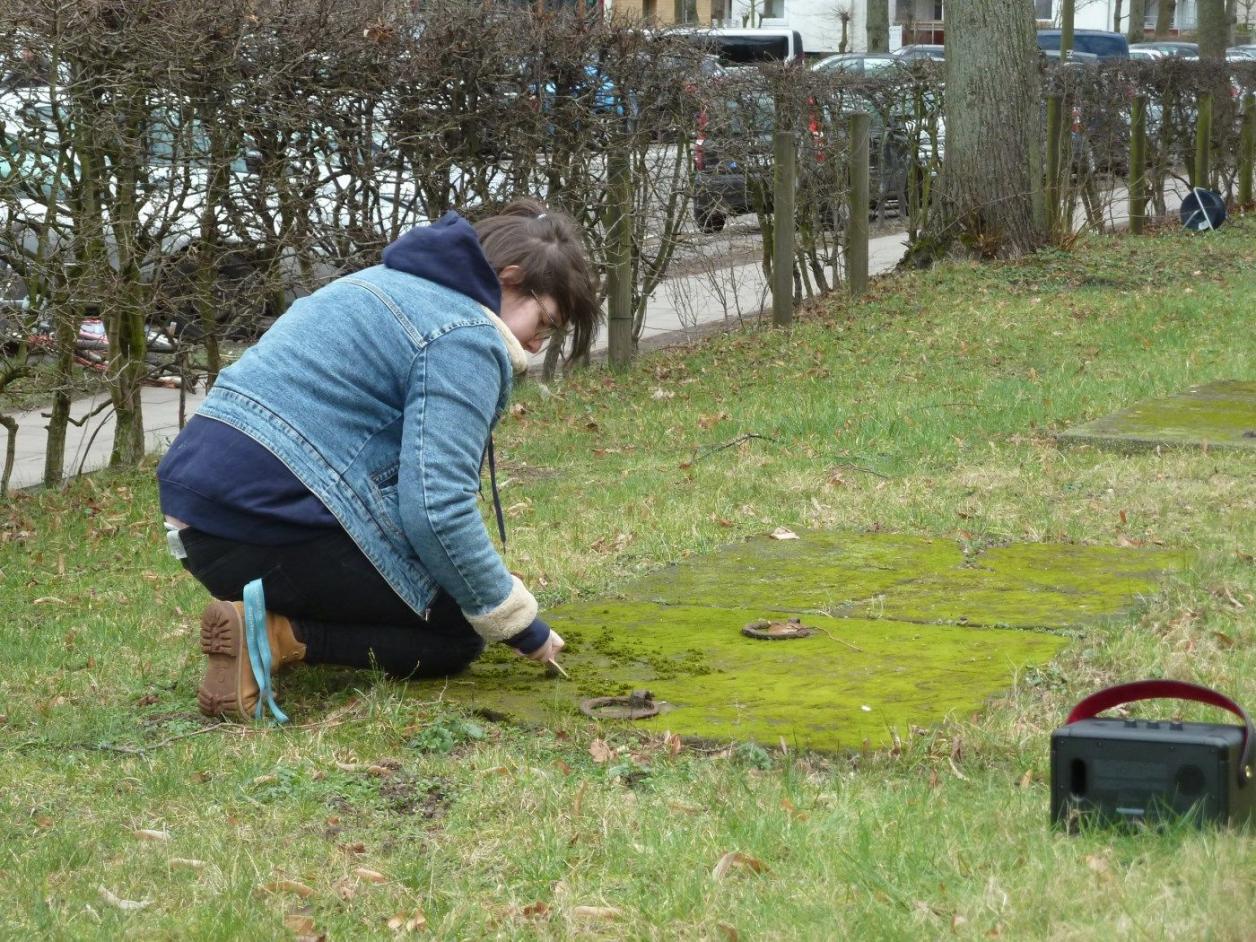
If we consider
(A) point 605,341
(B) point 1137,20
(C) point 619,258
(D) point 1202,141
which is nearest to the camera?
(C) point 619,258

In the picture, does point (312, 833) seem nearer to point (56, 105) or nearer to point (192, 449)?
point (192, 449)

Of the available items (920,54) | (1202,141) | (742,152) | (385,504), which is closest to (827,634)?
(385,504)

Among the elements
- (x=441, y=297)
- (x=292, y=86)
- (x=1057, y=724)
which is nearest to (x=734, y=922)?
(x=1057, y=724)

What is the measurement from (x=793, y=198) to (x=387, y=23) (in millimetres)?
3868

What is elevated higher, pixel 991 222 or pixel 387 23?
pixel 387 23

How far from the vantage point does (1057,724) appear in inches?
140

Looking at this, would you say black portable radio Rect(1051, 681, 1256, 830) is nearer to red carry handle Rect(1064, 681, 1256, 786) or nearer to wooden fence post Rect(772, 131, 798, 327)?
red carry handle Rect(1064, 681, 1256, 786)

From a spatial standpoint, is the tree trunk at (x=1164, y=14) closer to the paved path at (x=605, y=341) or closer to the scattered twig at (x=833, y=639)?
the paved path at (x=605, y=341)

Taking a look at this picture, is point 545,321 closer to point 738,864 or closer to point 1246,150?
point 738,864

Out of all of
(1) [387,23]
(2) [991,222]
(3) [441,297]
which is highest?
(1) [387,23]

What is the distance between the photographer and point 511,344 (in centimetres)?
396

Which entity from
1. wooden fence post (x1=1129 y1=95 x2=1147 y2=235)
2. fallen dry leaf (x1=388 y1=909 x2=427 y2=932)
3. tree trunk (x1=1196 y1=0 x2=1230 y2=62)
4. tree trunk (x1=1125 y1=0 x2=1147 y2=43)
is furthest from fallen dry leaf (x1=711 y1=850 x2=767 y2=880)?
tree trunk (x1=1125 y1=0 x2=1147 y2=43)

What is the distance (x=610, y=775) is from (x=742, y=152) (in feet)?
28.4

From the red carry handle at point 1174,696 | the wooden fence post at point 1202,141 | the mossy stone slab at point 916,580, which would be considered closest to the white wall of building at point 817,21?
A: the wooden fence post at point 1202,141
